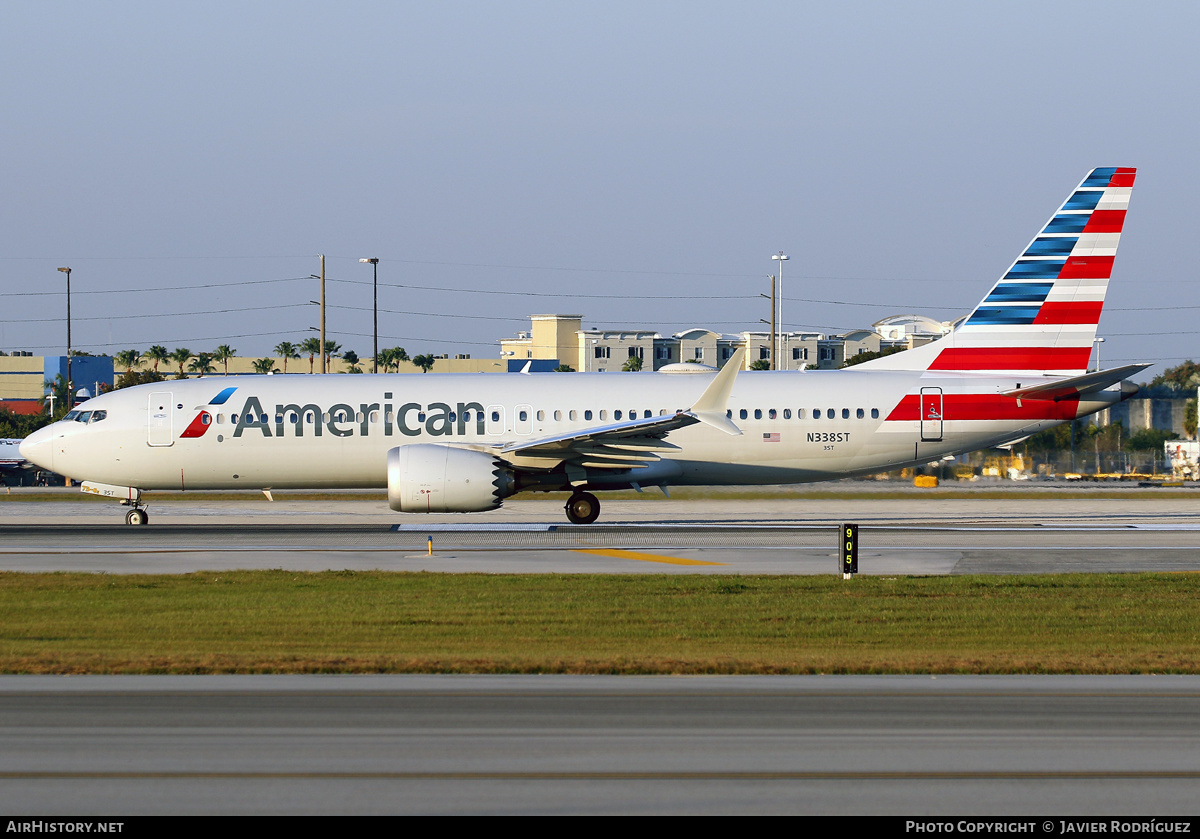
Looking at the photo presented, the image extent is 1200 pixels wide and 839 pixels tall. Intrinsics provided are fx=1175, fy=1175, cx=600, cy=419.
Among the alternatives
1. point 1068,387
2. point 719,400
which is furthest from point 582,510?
point 1068,387

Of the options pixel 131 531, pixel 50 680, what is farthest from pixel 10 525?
pixel 50 680

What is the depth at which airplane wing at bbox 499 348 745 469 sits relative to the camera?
2881cm

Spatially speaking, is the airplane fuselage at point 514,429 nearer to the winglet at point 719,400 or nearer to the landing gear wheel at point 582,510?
the landing gear wheel at point 582,510

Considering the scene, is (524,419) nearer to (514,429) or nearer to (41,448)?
(514,429)

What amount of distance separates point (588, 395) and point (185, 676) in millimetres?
20583

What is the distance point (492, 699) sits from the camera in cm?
1030

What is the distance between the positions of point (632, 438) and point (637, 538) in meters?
4.17

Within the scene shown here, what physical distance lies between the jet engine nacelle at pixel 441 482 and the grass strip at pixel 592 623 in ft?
A: 27.8

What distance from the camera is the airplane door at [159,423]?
31.0 meters

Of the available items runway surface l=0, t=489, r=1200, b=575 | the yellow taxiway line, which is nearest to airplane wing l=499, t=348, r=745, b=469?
runway surface l=0, t=489, r=1200, b=575

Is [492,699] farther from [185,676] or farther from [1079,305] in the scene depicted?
[1079,305]

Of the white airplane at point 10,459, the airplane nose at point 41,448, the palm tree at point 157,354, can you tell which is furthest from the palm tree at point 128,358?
the airplane nose at point 41,448

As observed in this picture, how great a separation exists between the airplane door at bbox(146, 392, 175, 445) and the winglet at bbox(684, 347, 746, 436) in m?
13.6
